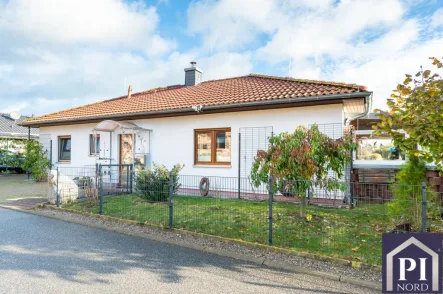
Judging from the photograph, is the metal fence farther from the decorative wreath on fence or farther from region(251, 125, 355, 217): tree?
the decorative wreath on fence

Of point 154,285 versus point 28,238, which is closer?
point 154,285

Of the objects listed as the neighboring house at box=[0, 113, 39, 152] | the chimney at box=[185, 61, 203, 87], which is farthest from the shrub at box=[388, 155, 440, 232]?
the neighboring house at box=[0, 113, 39, 152]

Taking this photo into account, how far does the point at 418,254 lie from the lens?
3.71 m

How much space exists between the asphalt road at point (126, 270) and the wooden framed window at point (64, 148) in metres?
10.0

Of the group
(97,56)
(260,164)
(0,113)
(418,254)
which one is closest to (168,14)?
(97,56)

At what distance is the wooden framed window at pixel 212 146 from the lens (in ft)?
34.1

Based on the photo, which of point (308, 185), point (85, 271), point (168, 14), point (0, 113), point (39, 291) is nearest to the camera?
point (39, 291)

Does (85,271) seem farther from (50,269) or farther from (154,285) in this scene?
(154,285)

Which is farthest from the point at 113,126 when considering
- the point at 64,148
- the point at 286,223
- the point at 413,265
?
the point at 413,265

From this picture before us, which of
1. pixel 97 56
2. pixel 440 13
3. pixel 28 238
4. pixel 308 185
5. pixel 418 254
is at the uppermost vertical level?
pixel 97 56

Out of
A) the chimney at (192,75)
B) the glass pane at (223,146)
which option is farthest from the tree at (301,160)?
the chimney at (192,75)

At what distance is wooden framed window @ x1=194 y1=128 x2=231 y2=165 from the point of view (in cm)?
1041

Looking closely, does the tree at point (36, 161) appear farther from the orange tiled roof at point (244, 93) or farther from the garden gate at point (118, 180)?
the garden gate at point (118, 180)

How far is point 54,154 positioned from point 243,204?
12.2 meters
